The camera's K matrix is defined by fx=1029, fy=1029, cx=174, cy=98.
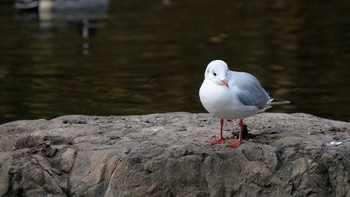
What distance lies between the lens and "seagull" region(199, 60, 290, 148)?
20.9 feet

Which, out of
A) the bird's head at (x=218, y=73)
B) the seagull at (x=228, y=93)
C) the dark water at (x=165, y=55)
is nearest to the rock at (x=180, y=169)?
the seagull at (x=228, y=93)

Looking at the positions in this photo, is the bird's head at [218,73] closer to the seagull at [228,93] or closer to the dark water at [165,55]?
the seagull at [228,93]

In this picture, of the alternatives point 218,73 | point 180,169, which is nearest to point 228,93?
point 218,73

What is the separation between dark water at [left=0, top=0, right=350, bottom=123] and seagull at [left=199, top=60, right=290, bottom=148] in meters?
3.98

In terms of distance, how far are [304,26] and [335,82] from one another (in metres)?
4.20

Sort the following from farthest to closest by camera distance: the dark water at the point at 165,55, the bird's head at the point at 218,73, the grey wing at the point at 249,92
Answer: the dark water at the point at 165,55
the grey wing at the point at 249,92
the bird's head at the point at 218,73

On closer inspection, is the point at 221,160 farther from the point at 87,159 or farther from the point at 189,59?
the point at 189,59

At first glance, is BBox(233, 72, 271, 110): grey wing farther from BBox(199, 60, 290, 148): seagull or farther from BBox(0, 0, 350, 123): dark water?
BBox(0, 0, 350, 123): dark water

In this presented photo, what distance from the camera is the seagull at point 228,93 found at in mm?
6379

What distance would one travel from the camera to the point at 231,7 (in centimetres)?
1812

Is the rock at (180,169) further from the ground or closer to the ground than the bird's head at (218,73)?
closer to the ground

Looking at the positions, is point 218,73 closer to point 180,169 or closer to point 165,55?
point 180,169

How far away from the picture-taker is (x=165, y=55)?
14.2 metres

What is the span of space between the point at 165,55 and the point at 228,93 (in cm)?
778
